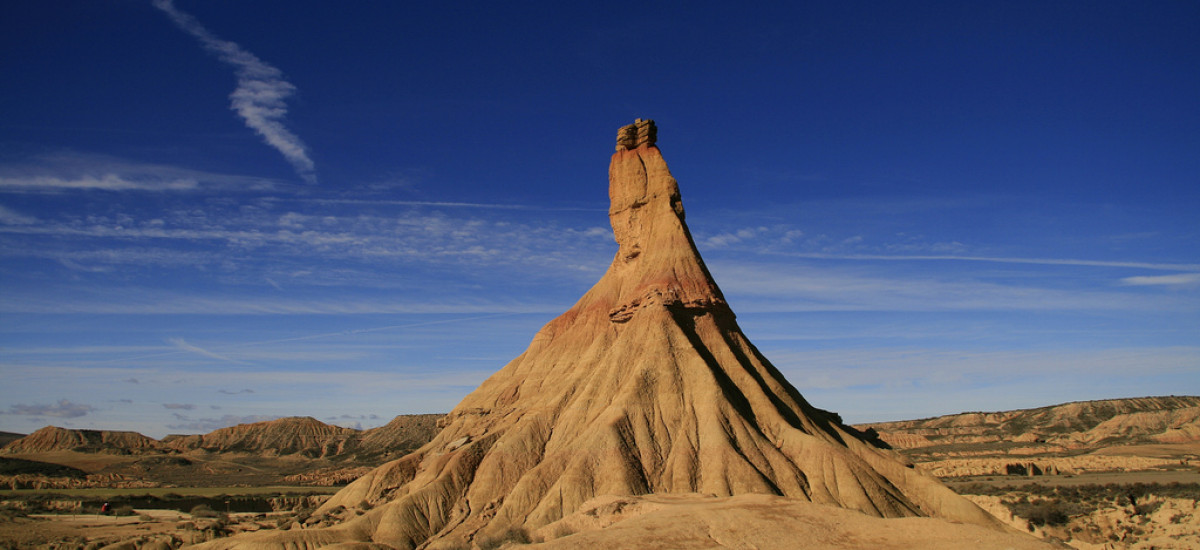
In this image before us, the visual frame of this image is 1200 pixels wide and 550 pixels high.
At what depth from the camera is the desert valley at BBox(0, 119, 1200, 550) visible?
25125 millimetres

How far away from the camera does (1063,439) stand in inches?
4956

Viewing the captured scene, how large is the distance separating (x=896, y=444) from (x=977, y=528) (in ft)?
425

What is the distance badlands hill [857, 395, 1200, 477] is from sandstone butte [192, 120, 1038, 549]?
34.8 meters

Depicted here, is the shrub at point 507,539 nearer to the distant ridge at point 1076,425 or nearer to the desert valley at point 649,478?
the desert valley at point 649,478

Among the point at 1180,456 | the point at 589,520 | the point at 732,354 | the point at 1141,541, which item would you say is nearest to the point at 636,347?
the point at 732,354

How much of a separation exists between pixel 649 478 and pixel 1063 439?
115999mm

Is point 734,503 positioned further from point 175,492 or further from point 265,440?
point 265,440

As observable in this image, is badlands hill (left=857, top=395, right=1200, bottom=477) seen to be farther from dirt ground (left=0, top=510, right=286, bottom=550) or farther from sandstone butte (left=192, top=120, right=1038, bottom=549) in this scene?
dirt ground (left=0, top=510, right=286, bottom=550)

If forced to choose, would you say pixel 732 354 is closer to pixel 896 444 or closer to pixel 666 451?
pixel 666 451

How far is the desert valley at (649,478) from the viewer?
25.1 metres

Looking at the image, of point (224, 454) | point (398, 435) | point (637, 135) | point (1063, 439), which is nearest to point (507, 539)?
point (637, 135)

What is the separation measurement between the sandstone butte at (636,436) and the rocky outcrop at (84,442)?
5467 inches

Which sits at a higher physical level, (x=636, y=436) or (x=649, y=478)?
(x=636, y=436)

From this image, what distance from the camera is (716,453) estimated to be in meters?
40.7
